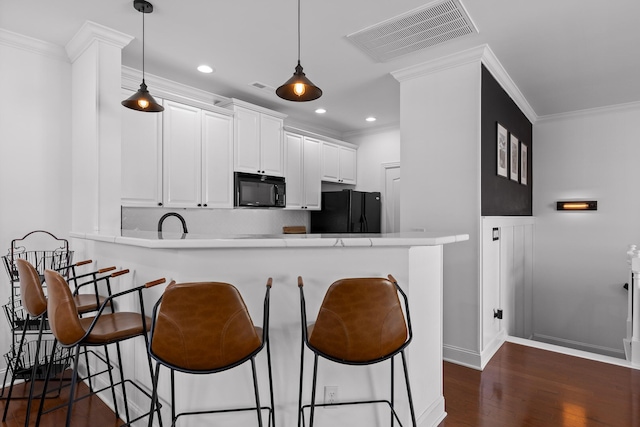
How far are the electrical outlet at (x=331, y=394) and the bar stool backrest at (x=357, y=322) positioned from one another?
44cm

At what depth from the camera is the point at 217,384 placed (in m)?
1.82

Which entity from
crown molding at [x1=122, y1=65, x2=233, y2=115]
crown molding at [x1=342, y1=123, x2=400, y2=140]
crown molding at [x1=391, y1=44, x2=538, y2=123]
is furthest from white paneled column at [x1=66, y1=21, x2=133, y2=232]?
crown molding at [x1=342, y1=123, x2=400, y2=140]

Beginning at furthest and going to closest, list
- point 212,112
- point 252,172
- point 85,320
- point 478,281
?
point 252,172, point 212,112, point 478,281, point 85,320

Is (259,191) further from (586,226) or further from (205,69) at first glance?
(586,226)

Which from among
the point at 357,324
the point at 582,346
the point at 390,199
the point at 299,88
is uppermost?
the point at 299,88

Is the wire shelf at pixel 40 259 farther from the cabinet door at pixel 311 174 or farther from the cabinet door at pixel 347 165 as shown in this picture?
the cabinet door at pixel 347 165

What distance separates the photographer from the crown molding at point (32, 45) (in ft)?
9.15

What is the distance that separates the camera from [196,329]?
58.0 inches

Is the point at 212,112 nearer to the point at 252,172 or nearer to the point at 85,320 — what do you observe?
the point at 252,172

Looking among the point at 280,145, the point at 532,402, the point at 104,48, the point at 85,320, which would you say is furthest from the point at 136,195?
the point at 532,402

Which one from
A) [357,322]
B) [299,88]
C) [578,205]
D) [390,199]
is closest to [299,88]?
[299,88]

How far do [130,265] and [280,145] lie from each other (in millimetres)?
2779

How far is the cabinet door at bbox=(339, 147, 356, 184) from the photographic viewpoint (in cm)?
575

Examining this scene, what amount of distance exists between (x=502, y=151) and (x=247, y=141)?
2752 mm
